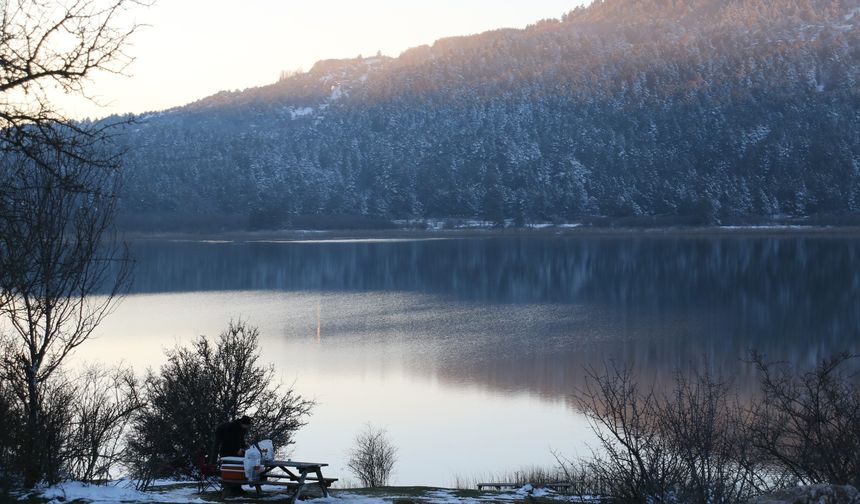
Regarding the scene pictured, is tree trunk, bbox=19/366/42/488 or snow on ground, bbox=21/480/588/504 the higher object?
tree trunk, bbox=19/366/42/488

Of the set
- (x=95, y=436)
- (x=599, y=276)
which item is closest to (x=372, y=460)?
(x=95, y=436)

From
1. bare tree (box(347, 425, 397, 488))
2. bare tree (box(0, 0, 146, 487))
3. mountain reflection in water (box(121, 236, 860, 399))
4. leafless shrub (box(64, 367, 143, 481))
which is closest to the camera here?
bare tree (box(0, 0, 146, 487))

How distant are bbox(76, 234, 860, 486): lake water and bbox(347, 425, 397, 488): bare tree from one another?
17.2 inches

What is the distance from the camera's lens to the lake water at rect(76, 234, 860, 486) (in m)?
31.4

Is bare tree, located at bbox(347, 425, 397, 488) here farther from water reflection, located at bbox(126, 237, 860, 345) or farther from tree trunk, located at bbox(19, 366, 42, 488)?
water reflection, located at bbox(126, 237, 860, 345)

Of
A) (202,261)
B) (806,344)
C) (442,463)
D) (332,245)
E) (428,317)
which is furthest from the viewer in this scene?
(332,245)

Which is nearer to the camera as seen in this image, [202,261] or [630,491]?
[630,491]

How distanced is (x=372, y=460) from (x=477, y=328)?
34027mm

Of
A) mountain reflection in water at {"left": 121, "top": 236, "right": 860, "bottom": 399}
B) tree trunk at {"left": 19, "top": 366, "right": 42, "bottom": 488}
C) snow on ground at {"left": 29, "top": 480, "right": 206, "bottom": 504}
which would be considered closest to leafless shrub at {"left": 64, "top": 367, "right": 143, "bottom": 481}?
tree trunk at {"left": 19, "top": 366, "right": 42, "bottom": 488}

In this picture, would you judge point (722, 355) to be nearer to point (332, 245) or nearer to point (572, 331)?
point (572, 331)

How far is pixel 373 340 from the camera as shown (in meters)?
53.2

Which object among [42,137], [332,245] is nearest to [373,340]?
[42,137]

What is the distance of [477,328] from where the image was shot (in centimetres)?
5844

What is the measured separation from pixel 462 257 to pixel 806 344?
81012 millimetres
